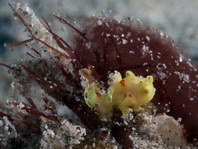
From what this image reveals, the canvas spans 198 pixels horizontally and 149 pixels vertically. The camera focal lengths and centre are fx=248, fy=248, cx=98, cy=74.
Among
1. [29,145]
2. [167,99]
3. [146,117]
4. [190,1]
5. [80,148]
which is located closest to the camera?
[80,148]

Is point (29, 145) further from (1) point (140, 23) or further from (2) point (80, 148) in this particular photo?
(1) point (140, 23)

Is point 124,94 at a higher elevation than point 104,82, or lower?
lower

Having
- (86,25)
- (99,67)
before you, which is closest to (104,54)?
(99,67)

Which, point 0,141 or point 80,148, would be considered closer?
point 80,148

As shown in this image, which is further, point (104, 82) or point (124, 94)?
point (104, 82)
